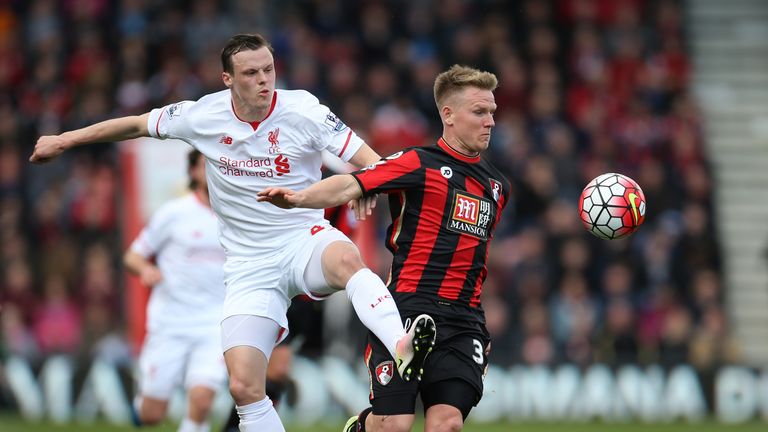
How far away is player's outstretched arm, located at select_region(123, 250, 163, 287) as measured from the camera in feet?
33.7

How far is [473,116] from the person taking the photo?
7652 millimetres

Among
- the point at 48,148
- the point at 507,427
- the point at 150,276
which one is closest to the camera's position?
the point at 48,148

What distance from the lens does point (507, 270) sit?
52.4ft

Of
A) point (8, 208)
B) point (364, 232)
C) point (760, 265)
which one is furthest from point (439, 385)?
point (760, 265)

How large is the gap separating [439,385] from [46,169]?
10165mm

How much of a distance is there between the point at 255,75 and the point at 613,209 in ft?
7.41

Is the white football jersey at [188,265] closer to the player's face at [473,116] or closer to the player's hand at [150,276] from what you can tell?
the player's hand at [150,276]

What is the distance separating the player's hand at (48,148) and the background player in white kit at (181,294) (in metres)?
2.77

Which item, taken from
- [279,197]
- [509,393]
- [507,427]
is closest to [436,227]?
[279,197]

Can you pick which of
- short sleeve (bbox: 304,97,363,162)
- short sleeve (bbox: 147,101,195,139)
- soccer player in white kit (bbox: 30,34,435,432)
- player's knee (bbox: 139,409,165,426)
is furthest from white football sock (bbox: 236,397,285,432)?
player's knee (bbox: 139,409,165,426)

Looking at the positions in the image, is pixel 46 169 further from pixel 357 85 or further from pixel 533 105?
pixel 533 105

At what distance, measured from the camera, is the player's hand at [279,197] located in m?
7.08

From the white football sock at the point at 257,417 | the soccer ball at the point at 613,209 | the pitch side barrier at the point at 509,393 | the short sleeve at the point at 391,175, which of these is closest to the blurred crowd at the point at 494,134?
the pitch side barrier at the point at 509,393

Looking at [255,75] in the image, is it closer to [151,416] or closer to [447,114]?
[447,114]
